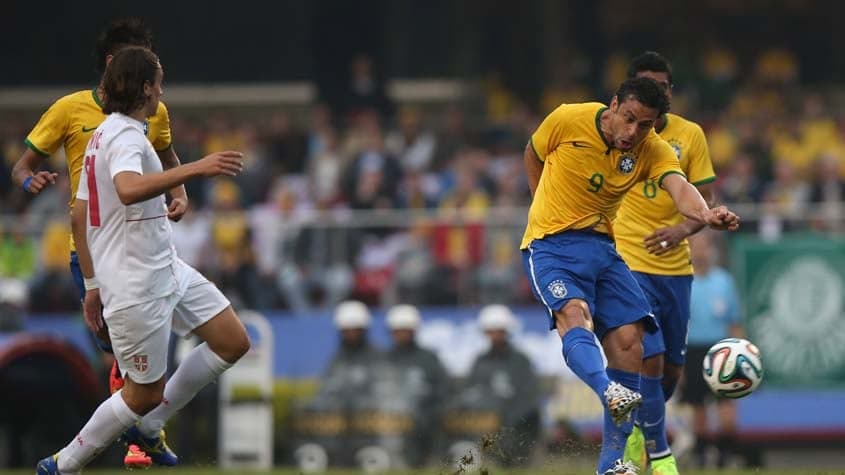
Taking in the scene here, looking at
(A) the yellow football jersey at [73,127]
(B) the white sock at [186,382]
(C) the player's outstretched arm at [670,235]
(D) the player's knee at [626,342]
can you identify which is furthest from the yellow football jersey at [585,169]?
(A) the yellow football jersey at [73,127]

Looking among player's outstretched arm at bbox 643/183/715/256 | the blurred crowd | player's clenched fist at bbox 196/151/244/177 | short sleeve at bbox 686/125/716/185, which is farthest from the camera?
the blurred crowd

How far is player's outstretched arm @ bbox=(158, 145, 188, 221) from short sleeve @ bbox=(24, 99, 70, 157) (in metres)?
0.65

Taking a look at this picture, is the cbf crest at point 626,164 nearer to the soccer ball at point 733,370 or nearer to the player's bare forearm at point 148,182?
the soccer ball at point 733,370

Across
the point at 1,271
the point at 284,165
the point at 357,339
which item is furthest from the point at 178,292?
the point at 284,165

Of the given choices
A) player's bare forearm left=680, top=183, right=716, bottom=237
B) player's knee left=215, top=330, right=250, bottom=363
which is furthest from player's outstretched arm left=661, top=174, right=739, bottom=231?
player's knee left=215, top=330, right=250, bottom=363

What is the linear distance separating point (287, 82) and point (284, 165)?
6510 millimetres

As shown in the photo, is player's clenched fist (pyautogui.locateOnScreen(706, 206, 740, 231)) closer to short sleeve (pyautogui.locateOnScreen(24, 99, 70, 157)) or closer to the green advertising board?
short sleeve (pyautogui.locateOnScreen(24, 99, 70, 157))

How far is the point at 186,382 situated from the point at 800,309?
11.0 metres

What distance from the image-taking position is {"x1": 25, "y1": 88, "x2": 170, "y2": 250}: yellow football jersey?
403 inches

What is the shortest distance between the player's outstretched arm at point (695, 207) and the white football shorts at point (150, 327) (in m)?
2.96

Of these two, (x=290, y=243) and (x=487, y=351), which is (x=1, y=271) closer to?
(x=290, y=243)

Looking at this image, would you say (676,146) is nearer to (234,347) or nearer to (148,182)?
(234,347)

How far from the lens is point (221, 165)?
8.63 metres

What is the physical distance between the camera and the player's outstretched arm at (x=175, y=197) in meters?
10.1
